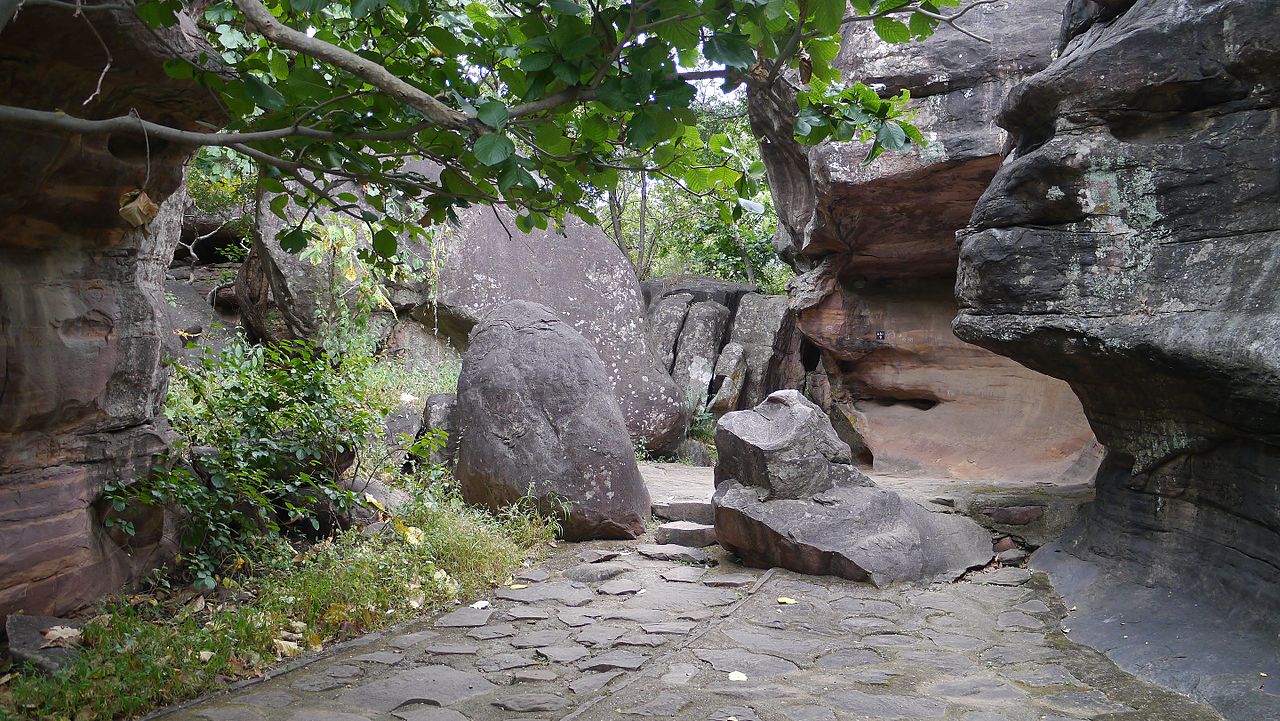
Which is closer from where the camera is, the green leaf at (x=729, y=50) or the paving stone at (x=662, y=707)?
the green leaf at (x=729, y=50)

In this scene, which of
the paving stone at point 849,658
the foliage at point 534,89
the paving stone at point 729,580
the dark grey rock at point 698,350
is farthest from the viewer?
the dark grey rock at point 698,350

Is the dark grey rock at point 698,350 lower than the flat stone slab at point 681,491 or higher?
higher

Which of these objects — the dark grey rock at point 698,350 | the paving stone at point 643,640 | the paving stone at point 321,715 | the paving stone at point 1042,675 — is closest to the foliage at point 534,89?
the paving stone at point 321,715

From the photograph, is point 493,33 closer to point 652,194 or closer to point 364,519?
point 364,519

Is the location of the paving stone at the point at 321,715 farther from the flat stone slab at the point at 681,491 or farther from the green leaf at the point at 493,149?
the flat stone slab at the point at 681,491

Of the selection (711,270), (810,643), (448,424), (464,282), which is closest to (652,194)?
(711,270)

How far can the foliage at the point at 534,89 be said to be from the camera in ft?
8.55

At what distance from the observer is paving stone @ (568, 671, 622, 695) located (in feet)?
13.2

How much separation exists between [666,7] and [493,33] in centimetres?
101

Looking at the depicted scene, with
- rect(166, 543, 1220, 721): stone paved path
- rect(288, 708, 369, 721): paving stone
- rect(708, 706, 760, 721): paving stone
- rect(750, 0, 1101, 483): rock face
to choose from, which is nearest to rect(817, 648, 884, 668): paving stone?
rect(166, 543, 1220, 721): stone paved path

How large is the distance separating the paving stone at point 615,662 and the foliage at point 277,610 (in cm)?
128

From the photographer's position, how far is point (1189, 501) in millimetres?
5215

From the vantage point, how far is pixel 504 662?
4.40 m

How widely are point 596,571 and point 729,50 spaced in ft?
14.2
